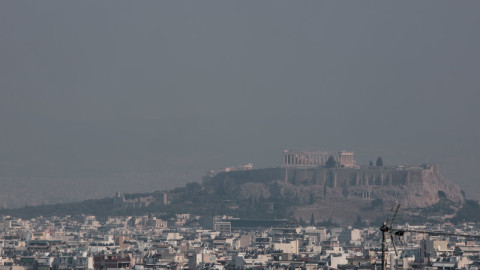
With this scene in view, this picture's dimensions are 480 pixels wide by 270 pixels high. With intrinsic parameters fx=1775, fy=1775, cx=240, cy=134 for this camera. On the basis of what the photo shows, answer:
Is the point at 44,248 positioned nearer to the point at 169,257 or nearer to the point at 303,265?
the point at 169,257

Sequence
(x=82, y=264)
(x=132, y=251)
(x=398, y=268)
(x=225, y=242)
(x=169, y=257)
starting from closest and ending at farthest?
(x=398, y=268), (x=82, y=264), (x=169, y=257), (x=132, y=251), (x=225, y=242)

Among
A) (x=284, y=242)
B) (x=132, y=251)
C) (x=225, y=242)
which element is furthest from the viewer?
(x=225, y=242)

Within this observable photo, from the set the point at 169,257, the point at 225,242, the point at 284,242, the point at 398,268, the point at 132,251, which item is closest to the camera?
the point at 398,268

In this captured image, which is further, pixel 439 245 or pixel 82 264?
pixel 439 245

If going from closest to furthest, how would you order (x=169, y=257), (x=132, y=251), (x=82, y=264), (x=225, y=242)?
1. (x=82, y=264)
2. (x=169, y=257)
3. (x=132, y=251)
4. (x=225, y=242)

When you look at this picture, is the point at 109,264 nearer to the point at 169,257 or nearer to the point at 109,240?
the point at 169,257

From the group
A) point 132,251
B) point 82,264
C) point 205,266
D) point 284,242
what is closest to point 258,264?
point 205,266

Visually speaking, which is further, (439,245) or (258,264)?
(439,245)
